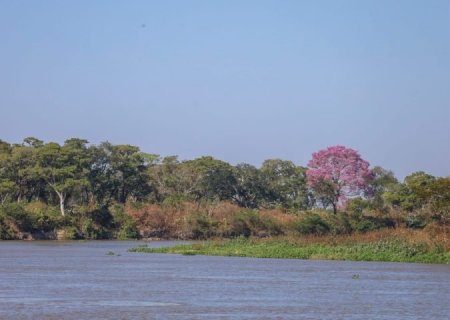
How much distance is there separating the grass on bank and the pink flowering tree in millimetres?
22354

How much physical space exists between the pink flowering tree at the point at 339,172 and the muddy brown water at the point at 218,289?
31602 mm

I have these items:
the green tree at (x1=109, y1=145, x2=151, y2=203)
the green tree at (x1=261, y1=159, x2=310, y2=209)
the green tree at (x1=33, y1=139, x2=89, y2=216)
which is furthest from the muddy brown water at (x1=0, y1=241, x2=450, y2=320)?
the green tree at (x1=261, y1=159, x2=310, y2=209)

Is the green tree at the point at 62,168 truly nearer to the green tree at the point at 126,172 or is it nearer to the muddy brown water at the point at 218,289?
the green tree at the point at 126,172

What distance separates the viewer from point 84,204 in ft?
269

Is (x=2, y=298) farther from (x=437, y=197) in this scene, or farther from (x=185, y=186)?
(x=185, y=186)

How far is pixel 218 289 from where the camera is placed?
30.8 m

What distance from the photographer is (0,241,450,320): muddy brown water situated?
80.2 feet

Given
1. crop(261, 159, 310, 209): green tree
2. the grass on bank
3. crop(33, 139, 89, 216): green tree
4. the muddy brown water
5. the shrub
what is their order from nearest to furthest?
the muddy brown water, the grass on bank, the shrub, crop(33, 139, 89, 216): green tree, crop(261, 159, 310, 209): green tree

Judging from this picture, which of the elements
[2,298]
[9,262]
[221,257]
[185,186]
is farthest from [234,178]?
[2,298]

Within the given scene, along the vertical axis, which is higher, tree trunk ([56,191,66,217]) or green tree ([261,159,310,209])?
green tree ([261,159,310,209])

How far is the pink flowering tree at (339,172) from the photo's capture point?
78.1 metres

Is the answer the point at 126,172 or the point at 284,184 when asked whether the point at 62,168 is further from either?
the point at 284,184

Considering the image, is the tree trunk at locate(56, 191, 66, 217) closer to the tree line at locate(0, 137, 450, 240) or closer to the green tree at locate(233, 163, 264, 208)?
the tree line at locate(0, 137, 450, 240)

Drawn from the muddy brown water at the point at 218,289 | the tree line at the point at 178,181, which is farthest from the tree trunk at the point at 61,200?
the muddy brown water at the point at 218,289
